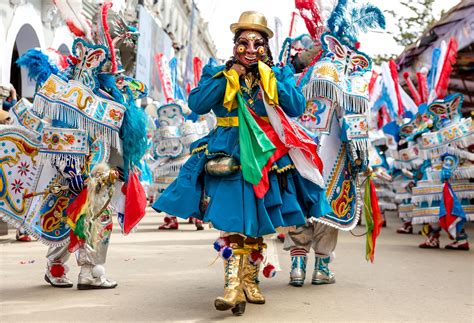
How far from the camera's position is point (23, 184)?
489 centimetres

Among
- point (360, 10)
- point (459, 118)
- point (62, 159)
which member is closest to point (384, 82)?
point (459, 118)

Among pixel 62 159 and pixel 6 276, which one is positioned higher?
pixel 62 159

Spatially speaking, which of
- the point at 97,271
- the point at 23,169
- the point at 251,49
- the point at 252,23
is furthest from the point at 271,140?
the point at 23,169

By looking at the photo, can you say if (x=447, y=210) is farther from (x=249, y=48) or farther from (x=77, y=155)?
(x=77, y=155)

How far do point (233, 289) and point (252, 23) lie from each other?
1600 mm

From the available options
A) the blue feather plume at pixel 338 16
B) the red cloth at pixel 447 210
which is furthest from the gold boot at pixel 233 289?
the red cloth at pixel 447 210

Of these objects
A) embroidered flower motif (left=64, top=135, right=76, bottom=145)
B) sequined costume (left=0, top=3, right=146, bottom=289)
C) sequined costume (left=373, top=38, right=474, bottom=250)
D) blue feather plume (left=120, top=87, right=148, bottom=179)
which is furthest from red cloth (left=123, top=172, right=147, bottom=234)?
sequined costume (left=373, top=38, right=474, bottom=250)

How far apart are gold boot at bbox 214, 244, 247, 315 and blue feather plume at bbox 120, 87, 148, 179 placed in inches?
52.2

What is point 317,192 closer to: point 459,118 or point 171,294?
point 171,294

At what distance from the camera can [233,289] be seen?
3969mm

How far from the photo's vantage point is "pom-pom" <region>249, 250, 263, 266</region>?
4250 mm

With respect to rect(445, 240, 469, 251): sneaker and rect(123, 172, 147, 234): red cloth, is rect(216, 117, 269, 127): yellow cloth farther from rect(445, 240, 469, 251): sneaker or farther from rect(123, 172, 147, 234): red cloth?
rect(445, 240, 469, 251): sneaker

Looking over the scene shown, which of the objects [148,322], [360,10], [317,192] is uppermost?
[360,10]

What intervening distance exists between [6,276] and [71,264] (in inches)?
34.7
